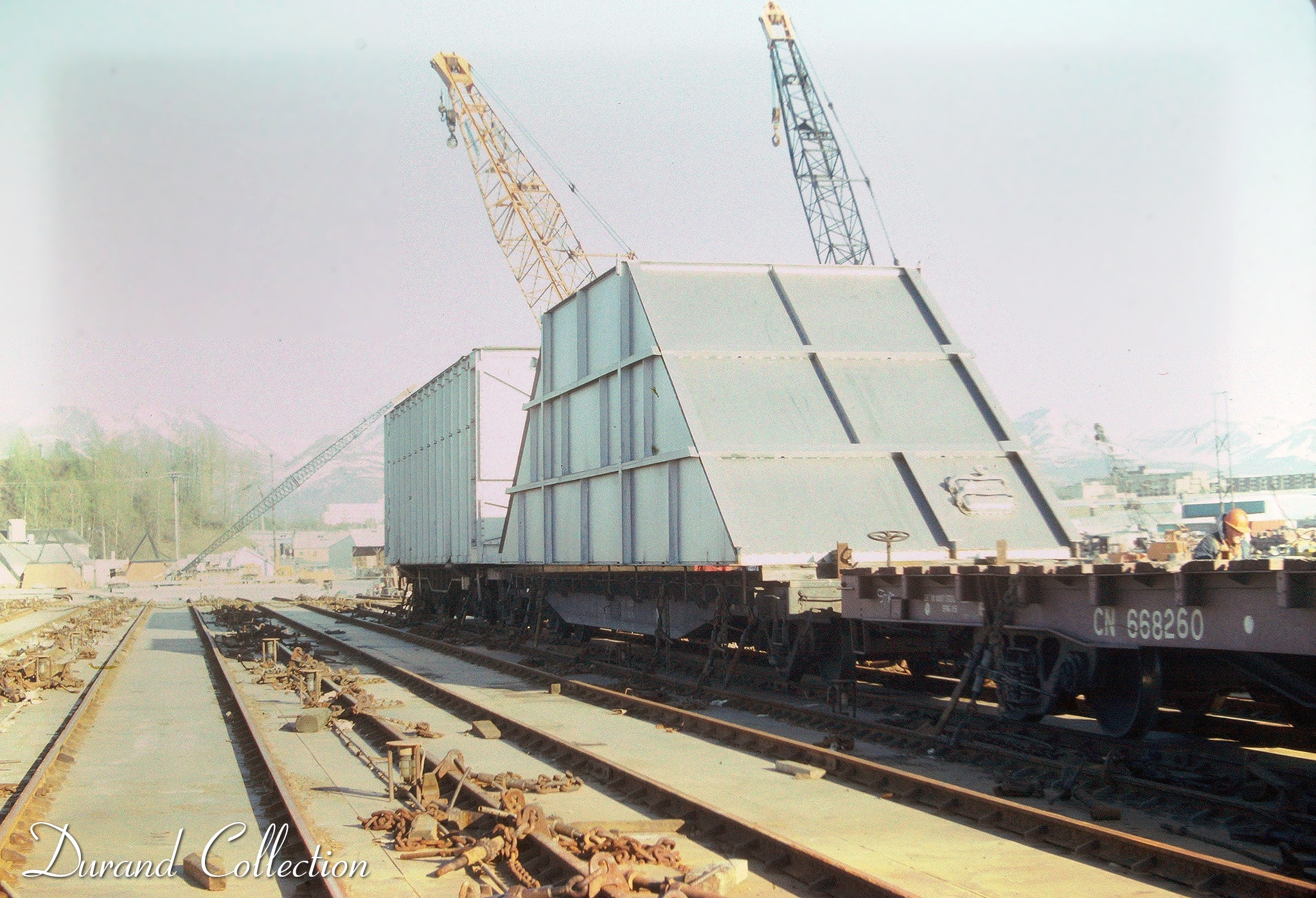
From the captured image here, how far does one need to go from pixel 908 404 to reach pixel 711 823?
7713mm

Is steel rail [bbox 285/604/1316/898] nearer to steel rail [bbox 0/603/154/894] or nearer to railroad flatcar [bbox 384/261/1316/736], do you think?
railroad flatcar [bbox 384/261/1316/736]

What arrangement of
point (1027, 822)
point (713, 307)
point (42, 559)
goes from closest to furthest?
1. point (1027, 822)
2. point (713, 307)
3. point (42, 559)

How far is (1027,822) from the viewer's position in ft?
23.5

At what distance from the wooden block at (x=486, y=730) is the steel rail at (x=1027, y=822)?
180 cm

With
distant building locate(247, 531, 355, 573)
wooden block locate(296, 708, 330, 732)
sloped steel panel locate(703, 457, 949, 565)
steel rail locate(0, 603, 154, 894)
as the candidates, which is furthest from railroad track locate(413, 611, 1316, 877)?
distant building locate(247, 531, 355, 573)

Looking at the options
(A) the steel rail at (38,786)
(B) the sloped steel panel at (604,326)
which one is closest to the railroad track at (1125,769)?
(B) the sloped steel panel at (604,326)

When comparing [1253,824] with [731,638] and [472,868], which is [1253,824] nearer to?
[472,868]

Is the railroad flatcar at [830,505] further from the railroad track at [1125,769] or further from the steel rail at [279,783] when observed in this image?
the steel rail at [279,783]

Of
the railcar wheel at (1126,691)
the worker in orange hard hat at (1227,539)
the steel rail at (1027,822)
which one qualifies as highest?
the worker in orange hard hat at (1227,539)

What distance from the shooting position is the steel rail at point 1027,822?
568 centimetres

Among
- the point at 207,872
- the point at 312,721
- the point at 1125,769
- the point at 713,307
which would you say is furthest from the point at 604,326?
the point at 207,872

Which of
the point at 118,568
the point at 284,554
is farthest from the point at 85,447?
the point at 118,568

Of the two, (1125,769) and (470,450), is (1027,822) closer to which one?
(1125,769)

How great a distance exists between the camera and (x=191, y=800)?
898 cm
